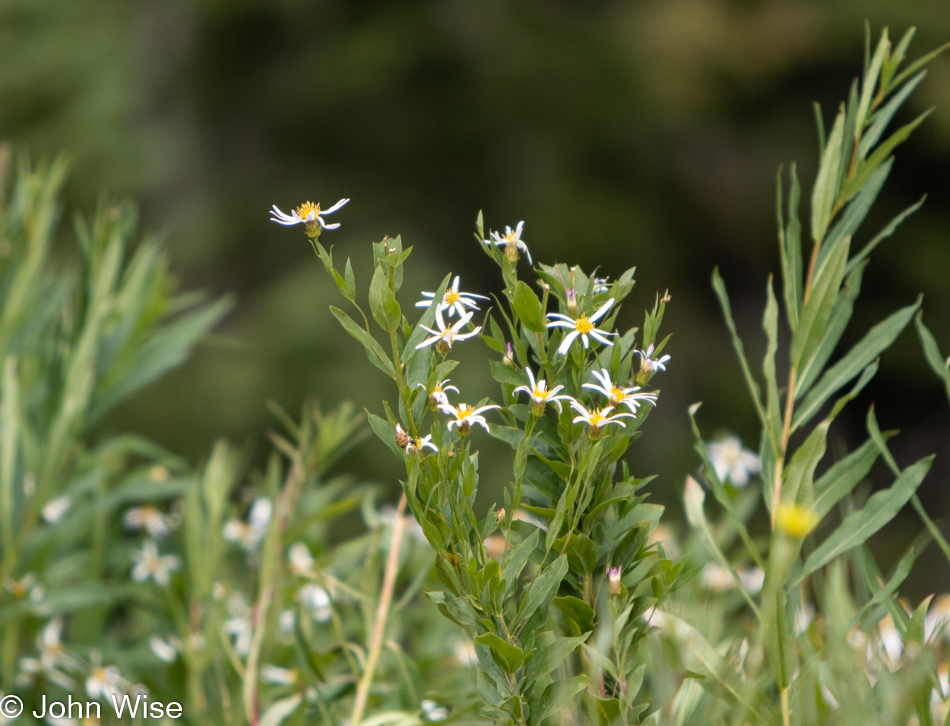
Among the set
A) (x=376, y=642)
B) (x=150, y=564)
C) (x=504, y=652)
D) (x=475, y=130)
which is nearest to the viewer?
(x=504, y=652)

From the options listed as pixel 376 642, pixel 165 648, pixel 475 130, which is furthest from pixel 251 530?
pixel 475 130

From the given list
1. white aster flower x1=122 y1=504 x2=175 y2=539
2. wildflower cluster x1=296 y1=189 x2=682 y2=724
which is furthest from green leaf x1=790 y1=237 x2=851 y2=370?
white aster flower x1=122 y1=504 x2=175 y2=539

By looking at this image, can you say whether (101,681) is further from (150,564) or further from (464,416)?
(464,416)

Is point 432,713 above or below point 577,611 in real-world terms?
below

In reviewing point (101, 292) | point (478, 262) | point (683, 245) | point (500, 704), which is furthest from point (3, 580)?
point (683, 245)

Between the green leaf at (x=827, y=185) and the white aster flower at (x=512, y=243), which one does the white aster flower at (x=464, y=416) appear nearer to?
the white aster flower at (x=512, y=243)

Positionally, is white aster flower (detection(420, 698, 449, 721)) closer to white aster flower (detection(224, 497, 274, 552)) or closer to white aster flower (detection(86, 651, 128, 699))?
white aster flower (detection(86, 651, 128, 699))

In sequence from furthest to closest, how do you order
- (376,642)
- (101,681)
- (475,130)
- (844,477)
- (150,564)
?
(475,130) → (150,564) → (101,681) → (376,642) → (844,477)
